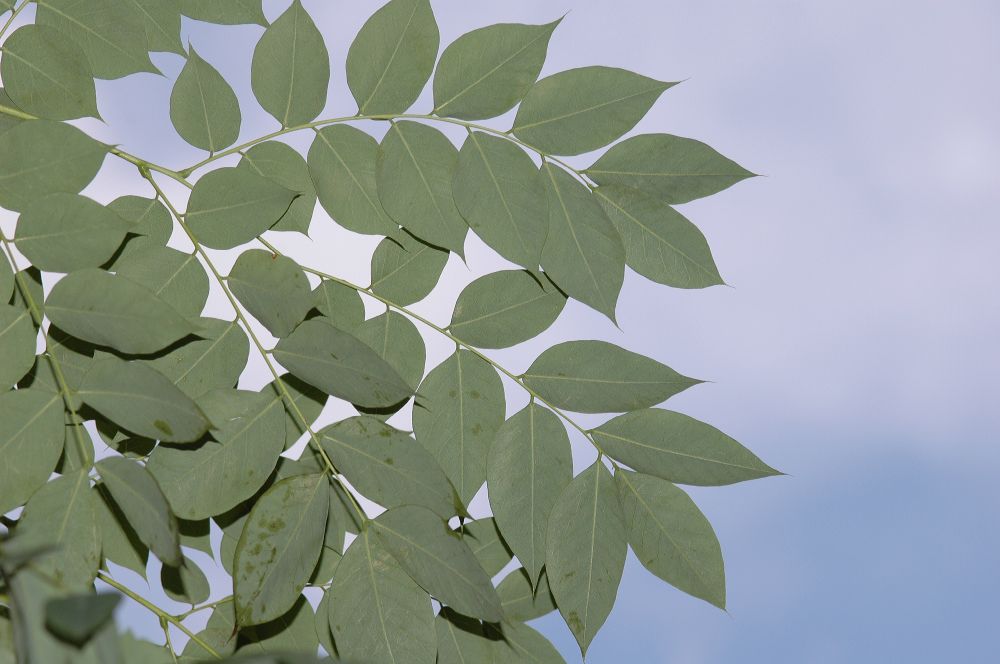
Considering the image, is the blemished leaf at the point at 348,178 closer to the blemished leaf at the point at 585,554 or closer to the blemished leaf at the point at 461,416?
the blemished leaf at the point at 461,416

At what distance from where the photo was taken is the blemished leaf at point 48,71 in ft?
3.39

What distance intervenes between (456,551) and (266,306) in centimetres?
31

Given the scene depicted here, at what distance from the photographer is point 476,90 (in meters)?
1.05

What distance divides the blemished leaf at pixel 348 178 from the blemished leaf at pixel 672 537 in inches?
Result: 14.9

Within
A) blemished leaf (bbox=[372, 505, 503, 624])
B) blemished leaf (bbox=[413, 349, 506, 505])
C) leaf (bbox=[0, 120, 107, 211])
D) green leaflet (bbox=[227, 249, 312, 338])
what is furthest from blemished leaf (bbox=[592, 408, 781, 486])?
leaf (bbox=[0, 120, 107, 211])

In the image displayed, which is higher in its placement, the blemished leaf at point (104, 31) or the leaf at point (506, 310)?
the blemished leaf at point (104, 31)

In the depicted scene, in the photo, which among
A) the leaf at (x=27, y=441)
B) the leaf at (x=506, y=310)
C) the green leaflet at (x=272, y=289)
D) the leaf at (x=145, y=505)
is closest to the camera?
the leaf at (x=145, y=505)

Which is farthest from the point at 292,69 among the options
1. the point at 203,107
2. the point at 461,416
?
the point at 461,416

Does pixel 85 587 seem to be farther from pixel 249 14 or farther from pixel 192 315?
pixel 249 14

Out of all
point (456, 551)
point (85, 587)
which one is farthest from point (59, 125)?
point (456, 551)

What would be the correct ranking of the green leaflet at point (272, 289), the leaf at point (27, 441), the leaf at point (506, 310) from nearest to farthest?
the leaf at point (27, 441)
the green leaflet at point (272, 289)
the leaf at point (506, 310)

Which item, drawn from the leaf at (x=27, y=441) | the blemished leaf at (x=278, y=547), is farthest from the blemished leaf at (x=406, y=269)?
the leaf at (x=27, y=441)

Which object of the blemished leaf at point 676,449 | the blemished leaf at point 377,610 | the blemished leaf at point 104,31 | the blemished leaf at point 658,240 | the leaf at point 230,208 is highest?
the blemished leaf at point 104,31

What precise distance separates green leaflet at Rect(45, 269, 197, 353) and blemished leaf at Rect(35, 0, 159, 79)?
304mm
